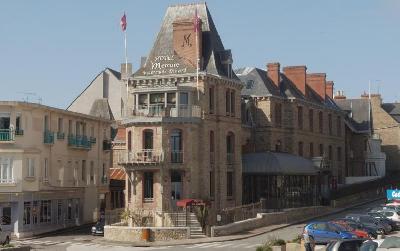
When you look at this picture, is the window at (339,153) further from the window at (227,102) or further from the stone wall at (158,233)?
the stone wall at (158,233)

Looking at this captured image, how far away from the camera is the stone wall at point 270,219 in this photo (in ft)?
164

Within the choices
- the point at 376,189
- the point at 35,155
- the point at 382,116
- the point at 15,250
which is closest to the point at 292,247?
the point at 15,250

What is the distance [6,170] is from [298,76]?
110ft

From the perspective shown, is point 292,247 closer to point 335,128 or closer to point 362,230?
point 362,230

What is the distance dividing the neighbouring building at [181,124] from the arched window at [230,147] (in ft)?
0.28

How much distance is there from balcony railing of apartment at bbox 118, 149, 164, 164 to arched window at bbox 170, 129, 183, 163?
4.45ft

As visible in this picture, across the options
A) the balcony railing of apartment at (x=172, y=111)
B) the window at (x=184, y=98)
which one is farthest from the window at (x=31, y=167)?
the window at (x=184, y=98)

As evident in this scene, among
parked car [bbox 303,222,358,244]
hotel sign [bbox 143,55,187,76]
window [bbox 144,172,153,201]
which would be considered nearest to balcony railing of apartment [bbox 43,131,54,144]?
window [bbox 144,172,153,201]

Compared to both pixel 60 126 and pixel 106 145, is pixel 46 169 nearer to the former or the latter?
pixel 60 126

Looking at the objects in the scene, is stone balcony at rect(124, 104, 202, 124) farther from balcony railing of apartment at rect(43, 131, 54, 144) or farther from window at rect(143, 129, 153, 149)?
balcony railing of apartment at rect(43, 131, 54, 144)

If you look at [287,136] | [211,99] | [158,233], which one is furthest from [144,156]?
[287,136]

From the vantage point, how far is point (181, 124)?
54500 millimetres

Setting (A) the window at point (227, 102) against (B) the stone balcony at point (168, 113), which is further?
(A) the window at point (227, 102)

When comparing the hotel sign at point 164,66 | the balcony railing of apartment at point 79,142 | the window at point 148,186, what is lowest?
the window at point 148,186
